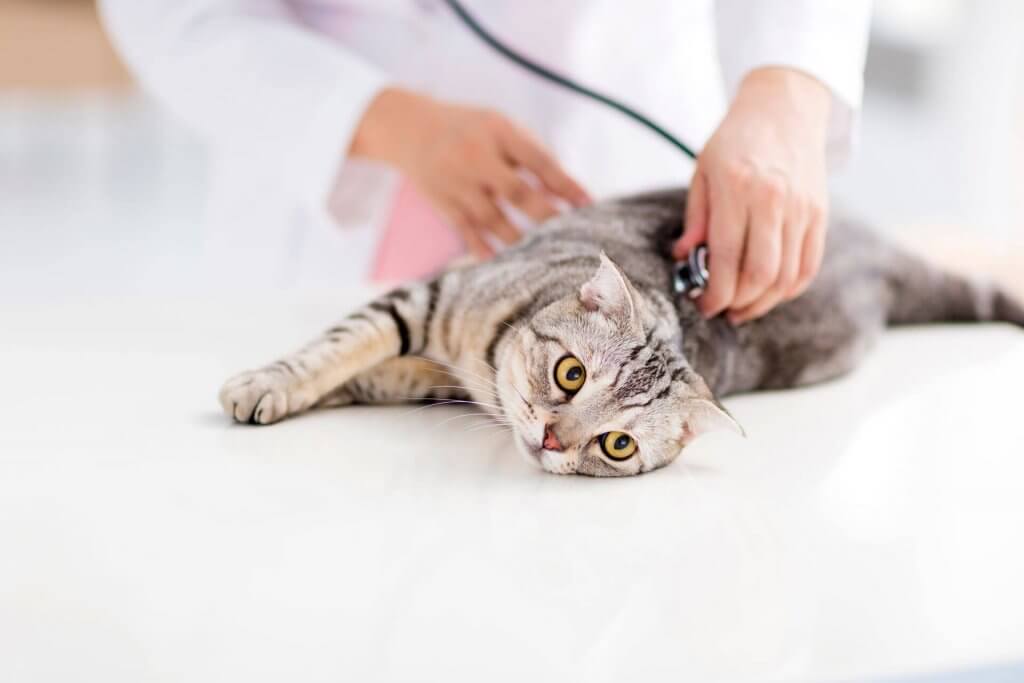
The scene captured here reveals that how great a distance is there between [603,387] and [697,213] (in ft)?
0.71

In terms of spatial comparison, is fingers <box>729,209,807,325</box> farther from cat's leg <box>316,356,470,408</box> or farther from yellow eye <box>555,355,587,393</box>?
cat's leg <box>316,356,470,408</box>

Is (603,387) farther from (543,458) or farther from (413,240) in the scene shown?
(413,240)

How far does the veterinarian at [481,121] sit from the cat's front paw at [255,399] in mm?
435

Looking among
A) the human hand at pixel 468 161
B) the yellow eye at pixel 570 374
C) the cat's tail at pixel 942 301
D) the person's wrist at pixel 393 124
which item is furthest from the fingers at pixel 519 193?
the cat's tail at pixel 942 301

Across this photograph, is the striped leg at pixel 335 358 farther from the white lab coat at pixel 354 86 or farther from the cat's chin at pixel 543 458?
the white lab coat at pixel 354 86

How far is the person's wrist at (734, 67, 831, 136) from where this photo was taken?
1.05 metres

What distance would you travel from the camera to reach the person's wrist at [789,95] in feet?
3.44

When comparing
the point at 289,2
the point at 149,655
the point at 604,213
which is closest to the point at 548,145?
the point at 604,213

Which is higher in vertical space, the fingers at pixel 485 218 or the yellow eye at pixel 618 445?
the fingers at pixel 485 218

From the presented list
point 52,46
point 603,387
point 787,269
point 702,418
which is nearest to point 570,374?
point 603,387

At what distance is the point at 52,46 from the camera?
4.70 m

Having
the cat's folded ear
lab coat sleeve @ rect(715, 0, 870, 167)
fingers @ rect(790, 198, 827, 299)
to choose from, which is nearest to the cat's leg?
the cat's folded ear

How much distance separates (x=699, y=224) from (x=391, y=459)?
41 cm

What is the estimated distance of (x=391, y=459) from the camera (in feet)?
2.80
